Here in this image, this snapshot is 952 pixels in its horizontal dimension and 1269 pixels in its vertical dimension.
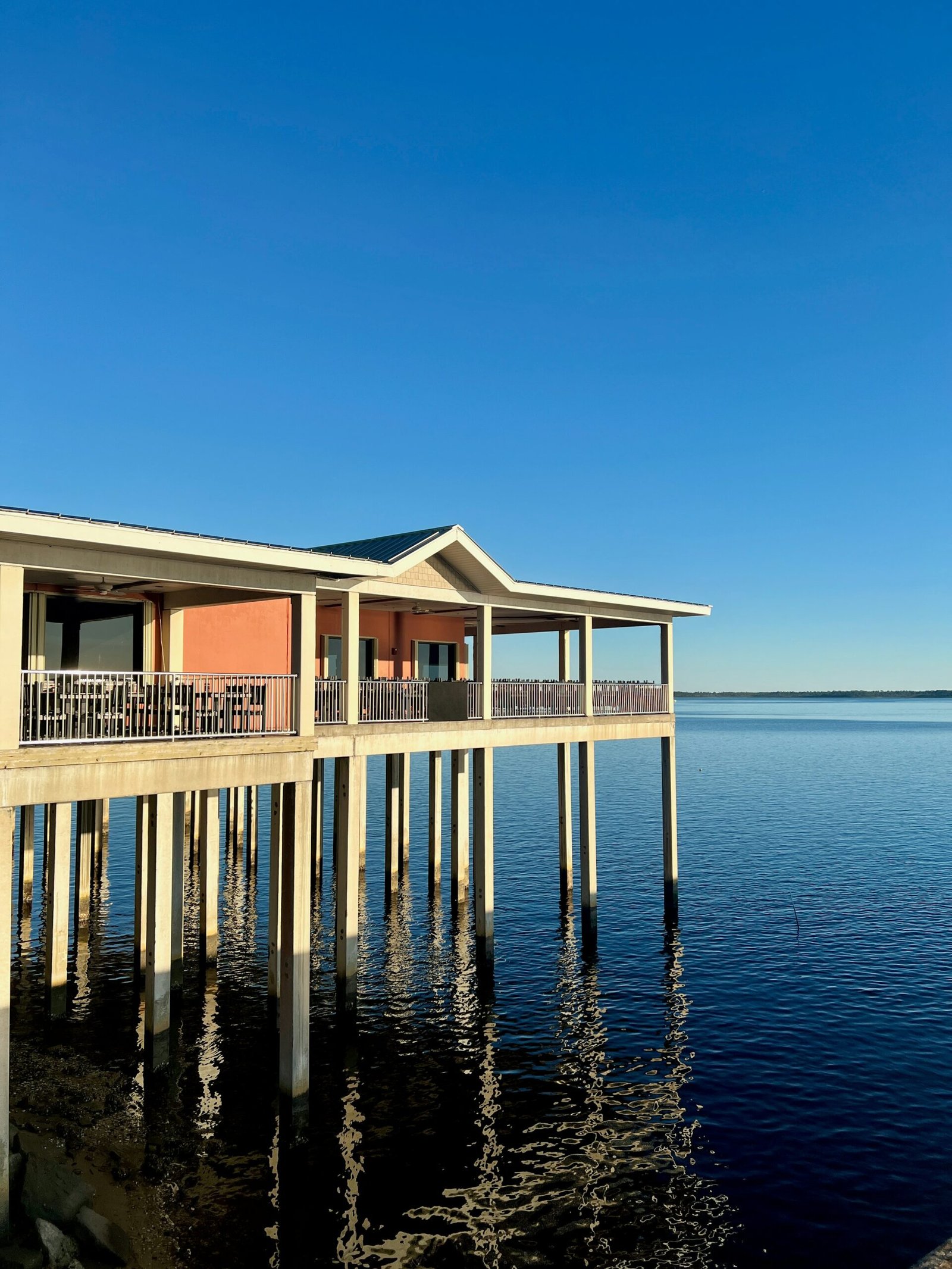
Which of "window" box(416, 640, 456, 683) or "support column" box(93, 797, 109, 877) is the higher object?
"window" box(416, 640, 456, 683)

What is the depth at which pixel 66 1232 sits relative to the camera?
11578mm

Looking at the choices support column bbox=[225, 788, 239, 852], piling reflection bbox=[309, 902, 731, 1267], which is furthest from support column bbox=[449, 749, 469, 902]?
support column bbox=[225, 788, 239, 852]

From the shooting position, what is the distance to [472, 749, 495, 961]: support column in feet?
76.4

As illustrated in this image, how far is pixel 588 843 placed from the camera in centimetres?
2744

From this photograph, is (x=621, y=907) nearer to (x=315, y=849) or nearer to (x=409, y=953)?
(x=409, y=953)

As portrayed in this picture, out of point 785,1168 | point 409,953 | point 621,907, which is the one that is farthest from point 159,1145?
point 621,907

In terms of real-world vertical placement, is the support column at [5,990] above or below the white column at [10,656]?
below

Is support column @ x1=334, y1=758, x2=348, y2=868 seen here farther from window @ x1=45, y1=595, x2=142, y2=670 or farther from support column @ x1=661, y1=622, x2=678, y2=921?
support column @ x1=661, y1=622, x2=678, y2=921

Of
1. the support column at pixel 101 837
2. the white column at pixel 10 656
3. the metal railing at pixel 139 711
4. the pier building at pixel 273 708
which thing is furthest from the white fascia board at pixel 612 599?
the support column at pixel 101 837

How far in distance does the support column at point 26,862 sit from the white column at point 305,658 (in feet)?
51.6

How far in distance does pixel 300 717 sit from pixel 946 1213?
13.0 metres

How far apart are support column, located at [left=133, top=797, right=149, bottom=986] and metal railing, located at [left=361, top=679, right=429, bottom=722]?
5.28 m

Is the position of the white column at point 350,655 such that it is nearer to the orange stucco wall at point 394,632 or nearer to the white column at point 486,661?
the white column at point 486,661

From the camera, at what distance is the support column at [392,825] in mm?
33656
